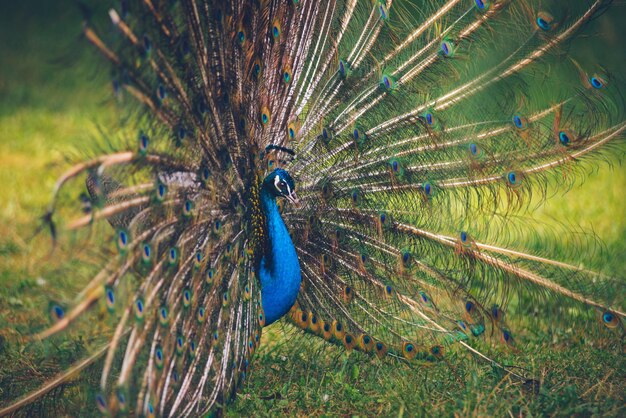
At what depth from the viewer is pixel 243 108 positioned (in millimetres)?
3473

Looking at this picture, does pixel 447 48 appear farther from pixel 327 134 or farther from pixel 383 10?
pixel 327 134

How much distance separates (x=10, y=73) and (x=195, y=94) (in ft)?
28.8

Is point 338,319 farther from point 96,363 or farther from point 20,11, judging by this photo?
point 20,11

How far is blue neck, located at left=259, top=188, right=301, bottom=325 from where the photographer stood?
360cm

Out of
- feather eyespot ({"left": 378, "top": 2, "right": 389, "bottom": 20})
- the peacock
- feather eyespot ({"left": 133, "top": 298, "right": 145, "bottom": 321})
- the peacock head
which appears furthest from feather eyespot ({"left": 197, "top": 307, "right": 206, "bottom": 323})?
feather eyespot ({"left": 378, "top": 2, "right": 389, "bottom": 20})

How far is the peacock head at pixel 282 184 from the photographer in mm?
3498

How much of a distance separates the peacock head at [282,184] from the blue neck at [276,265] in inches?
2.3

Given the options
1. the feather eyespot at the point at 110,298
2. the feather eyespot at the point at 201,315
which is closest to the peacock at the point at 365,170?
the feather eyespot at the point at 201,315

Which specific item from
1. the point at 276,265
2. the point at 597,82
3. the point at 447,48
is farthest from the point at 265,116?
the point at 597,82

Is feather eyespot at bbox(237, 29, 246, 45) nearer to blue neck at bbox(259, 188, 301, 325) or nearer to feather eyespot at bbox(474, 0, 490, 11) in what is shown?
blue neck at bbox(259, 188, 301, 325)

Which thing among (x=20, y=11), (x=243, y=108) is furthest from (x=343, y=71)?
(x=20, y=11)

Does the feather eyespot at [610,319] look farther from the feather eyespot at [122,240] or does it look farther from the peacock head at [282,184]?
the feather eyespot at [122,240]

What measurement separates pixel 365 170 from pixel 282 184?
0.55 metres

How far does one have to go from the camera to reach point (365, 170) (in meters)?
3.87
